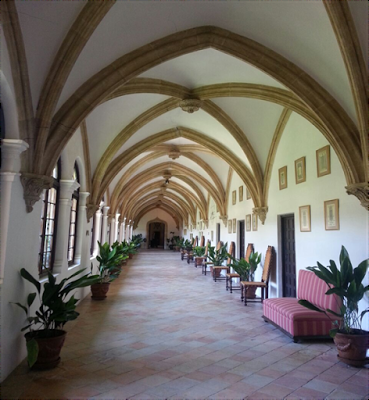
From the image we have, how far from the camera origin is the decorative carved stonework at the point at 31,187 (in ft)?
11.1

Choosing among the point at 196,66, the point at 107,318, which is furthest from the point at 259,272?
the point at 196,66

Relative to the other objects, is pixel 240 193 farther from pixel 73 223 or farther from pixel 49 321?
pixel 49 321

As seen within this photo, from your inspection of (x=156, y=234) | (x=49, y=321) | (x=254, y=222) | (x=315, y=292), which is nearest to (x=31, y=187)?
(x=49, y=321)

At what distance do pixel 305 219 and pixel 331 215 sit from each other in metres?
0.83

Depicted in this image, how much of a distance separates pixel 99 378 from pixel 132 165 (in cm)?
887

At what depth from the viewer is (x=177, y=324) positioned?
5.05 m

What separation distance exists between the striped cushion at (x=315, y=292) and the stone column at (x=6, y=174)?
13.6ft

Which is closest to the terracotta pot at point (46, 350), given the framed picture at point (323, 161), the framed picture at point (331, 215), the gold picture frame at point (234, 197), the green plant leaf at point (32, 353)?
the green plant leaf at point (32, 353)

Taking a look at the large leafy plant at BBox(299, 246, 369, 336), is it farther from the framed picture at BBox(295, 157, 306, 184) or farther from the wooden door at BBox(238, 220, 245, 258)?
the wooden door at BBox(238, 220, 245, 258)

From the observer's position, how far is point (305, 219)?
5.81 m

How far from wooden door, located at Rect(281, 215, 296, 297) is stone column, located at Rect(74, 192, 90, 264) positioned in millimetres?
4596

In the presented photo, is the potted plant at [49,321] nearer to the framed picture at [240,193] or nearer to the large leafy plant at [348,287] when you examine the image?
the large leafy plant at [348,287]

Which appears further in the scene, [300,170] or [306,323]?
[300,170]

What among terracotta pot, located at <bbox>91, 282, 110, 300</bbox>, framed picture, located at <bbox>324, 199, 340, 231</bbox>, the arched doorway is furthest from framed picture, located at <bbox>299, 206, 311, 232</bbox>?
the arched doorway
